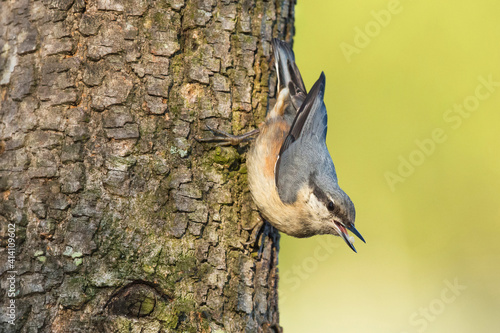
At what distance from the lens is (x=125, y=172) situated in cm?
238

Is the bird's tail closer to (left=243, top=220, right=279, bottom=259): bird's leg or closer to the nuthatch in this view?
the nuthatch

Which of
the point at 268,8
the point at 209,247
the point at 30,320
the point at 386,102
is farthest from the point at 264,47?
the point at 386,102

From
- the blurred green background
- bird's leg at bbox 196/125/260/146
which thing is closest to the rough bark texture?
bird's leg at bbox 196/125/260/146

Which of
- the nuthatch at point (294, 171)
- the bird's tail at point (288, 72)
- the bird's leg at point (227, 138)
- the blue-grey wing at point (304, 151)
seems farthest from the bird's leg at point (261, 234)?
the bird's tail at point (288, 72)

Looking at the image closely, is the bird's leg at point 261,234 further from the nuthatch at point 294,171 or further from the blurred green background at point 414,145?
the blurred green background at point 414,145

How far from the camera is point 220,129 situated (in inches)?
105

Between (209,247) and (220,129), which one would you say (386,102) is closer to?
(220,129)

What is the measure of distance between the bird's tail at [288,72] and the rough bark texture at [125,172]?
0.33 m

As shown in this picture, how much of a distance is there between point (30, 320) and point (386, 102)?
4011 millimetres

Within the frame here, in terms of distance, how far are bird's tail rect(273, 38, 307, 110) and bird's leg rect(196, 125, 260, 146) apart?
0.48 meters

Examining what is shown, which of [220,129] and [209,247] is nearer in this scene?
[209,247]

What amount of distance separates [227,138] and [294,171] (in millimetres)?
600

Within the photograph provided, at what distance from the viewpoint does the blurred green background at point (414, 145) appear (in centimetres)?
494

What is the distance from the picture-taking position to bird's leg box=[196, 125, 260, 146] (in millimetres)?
2631
